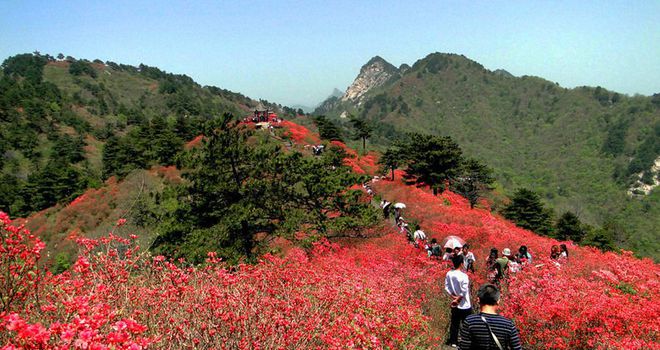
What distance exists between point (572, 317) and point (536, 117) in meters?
165

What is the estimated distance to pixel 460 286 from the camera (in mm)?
6211

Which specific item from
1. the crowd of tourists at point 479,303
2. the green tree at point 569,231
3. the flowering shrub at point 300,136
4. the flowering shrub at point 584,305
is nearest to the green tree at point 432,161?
the green tree at point 569,231

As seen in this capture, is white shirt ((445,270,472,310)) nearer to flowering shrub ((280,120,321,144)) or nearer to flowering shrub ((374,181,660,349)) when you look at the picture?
flowering shrub ((374,181,660,349))

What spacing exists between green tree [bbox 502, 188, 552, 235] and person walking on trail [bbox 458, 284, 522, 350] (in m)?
38.1

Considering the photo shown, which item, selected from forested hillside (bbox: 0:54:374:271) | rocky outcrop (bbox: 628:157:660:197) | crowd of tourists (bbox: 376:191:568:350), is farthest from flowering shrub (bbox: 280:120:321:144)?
rocky outcrop (bbox: 628:157:660:197)

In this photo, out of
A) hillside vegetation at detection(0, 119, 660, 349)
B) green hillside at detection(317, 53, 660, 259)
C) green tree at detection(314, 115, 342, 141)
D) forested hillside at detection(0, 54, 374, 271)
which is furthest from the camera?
green hillside at detection(317, 53, 660, 259)

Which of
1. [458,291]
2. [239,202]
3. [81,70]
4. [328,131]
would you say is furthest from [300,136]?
[81,70]

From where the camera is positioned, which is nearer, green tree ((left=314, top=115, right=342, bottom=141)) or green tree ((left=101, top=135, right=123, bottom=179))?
green tree ((left=101, top=135, right=123, bottom=179))

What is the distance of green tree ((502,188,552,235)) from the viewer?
126ft

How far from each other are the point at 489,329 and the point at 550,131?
→ 153m

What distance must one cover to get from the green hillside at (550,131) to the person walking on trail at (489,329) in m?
54.1

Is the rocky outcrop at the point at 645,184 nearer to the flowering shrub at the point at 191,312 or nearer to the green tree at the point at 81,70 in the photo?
the flowering shrub at the point at 191,312

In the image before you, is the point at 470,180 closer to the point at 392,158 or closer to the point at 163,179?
the point at 392,158

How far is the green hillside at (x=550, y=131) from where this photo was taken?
83.4 m
